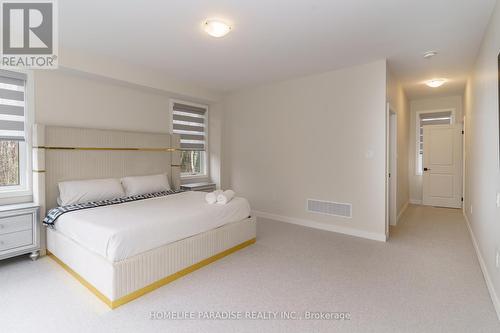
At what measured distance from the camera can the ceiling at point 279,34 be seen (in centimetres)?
239

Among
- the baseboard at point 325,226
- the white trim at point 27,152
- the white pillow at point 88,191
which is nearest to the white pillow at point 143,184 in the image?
the white pillow at point 88,191

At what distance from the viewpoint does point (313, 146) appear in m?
4.53

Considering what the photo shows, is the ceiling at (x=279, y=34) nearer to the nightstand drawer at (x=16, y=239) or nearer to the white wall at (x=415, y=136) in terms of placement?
the nightstand drawer at (x=16, y=239)

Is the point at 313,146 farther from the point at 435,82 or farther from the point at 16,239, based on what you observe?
the point at 16,239

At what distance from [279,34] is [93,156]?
307 cm

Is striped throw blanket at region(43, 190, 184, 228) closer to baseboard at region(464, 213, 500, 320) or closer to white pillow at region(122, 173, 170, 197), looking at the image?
white pillow at region(122, 173, 170, 197)

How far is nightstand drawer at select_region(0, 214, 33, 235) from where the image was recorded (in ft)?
9.31

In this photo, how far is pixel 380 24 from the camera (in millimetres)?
2707

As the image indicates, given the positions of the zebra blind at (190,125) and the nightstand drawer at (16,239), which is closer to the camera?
the nightstand drawer at (16,239)

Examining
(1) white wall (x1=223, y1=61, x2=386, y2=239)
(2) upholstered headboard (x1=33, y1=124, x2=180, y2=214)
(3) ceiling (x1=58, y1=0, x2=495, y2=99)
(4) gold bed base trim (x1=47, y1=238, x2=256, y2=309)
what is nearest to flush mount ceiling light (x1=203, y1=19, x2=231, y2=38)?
(3) ceiling (x1=58, y1=0, x2=495, y2=99)

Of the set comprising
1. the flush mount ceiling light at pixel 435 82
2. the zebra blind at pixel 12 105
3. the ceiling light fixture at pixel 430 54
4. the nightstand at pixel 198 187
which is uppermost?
the flush mount ceiling light at pixel 435 82

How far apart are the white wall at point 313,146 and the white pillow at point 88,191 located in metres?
2.52

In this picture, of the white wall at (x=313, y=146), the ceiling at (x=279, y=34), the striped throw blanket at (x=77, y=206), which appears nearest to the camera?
the ceiling at (x=279, y=34)

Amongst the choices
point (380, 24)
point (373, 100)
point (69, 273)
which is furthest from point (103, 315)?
point (373, 100)
